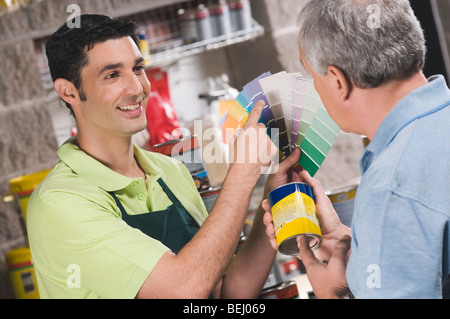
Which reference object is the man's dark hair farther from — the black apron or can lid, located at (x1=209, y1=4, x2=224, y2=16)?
can lid, located at (x1=209, y1=4, x2=224, y2=16)

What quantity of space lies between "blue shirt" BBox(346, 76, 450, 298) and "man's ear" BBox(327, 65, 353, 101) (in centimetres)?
10

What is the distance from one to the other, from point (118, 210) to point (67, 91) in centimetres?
25

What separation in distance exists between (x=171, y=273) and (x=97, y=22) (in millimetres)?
468

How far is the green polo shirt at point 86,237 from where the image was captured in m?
1.03

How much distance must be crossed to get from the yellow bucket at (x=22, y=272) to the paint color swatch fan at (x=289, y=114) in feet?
4.45

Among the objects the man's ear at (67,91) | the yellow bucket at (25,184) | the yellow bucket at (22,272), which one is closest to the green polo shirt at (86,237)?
the man's ear at (67,91)

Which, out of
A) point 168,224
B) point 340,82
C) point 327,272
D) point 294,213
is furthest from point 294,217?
point 168,224

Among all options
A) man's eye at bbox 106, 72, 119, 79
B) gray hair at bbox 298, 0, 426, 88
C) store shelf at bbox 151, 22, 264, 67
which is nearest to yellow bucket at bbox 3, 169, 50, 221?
store shelf at bbox 151, 22, 264, 67

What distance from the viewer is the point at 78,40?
1.08 meters

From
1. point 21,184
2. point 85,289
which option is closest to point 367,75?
point 85,289

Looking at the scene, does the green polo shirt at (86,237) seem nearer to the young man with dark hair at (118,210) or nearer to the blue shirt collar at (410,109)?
the young man with dark hair at (118,210)

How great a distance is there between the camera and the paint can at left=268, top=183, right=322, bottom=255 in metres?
0.96

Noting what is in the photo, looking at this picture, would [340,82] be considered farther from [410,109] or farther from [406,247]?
[406,247]
